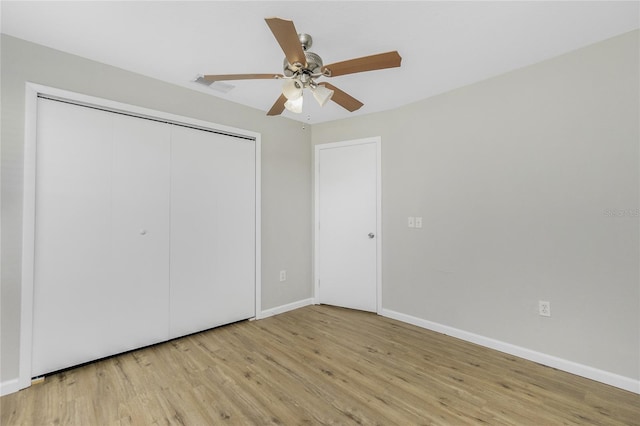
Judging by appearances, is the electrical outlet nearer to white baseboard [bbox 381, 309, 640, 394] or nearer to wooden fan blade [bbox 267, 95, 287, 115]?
white baseboard [bbox 381, 309, 640, 394]

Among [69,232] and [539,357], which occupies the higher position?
[69,232]

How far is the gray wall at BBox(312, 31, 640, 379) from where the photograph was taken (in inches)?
78.5

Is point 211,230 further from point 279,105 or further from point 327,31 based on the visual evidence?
point 327,31

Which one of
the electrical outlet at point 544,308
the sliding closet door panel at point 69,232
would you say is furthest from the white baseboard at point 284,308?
the electrical outlet at point 544,308

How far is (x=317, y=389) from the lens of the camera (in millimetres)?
1967

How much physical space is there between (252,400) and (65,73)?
2.74 m

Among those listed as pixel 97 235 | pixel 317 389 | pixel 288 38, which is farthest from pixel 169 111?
pixel 317 389

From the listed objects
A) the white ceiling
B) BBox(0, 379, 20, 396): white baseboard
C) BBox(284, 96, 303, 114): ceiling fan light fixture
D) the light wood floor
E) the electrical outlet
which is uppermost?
the white ceiling

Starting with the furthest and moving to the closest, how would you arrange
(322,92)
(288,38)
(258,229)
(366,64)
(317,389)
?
1. (258,229)
2. (317,389)
3. (322,92)
4. (366,64)
5. (288,38)

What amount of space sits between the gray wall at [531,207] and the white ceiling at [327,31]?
321 millimetres

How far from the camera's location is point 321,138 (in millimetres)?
3834

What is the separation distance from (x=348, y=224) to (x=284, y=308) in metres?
1.31

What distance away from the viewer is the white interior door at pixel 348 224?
3.46 meters

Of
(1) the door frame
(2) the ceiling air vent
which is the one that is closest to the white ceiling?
(2) the ceiling air vent
